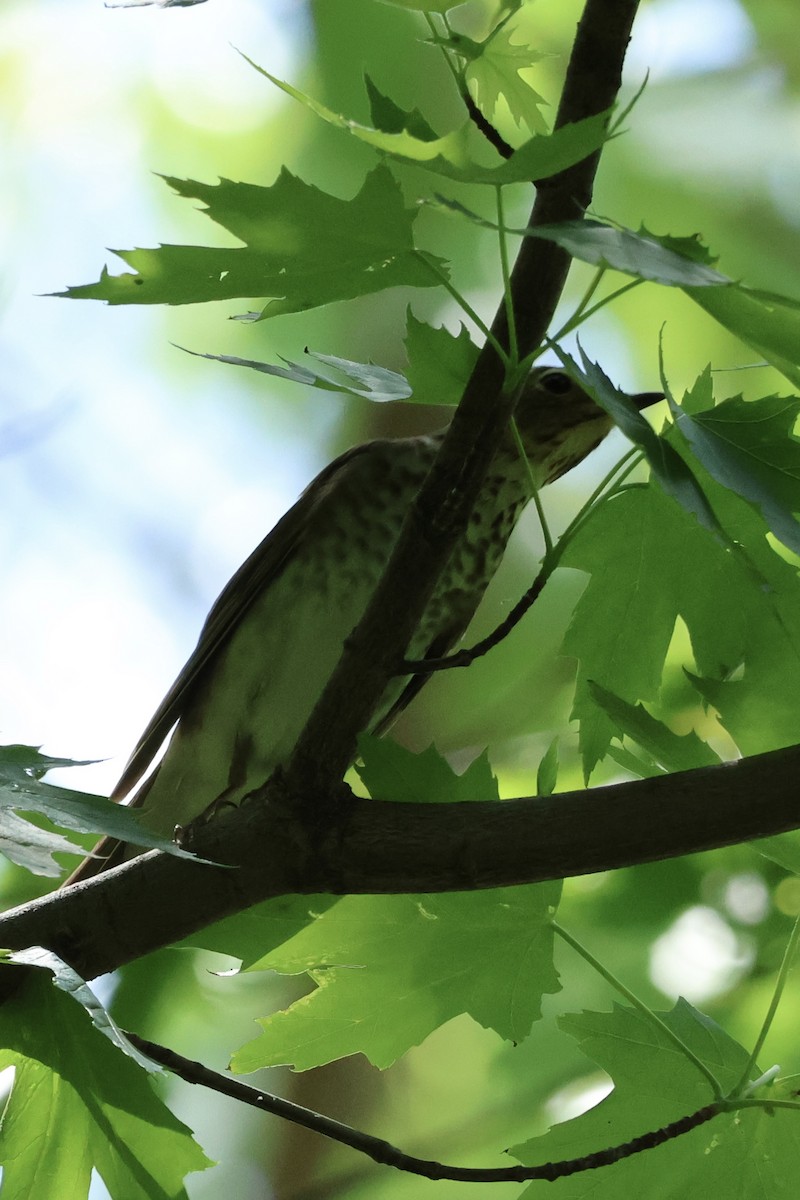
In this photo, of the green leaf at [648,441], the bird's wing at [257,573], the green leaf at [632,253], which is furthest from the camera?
the bird's wing at [257,573]

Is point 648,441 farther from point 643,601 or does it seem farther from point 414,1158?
point 414,1158

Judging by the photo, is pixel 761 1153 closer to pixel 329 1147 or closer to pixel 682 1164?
pixel 682 1164

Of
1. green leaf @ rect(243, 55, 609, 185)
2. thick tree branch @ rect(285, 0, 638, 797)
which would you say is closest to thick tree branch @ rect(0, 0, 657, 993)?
thick tree branch @ rect(285, 0, 638, 797)

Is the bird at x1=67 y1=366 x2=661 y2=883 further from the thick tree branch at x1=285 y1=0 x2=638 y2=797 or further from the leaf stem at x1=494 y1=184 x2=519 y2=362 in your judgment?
the leaf stem at x1=494 y1=184 x2=519 y2=362

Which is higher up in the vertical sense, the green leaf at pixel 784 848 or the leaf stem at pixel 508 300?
the leaf stem at pixel 508 300

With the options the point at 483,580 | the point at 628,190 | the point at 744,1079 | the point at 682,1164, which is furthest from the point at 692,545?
the point at 628,190

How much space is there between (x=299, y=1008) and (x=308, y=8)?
3.28m

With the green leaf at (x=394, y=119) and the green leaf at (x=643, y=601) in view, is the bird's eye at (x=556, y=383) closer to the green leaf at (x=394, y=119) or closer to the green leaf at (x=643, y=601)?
the green leaf at (x=643, y=601)

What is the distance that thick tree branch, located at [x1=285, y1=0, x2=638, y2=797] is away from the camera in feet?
4.16

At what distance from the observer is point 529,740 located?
11.8 ft

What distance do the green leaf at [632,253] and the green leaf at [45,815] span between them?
564 millimetres

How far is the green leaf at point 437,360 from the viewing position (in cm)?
135

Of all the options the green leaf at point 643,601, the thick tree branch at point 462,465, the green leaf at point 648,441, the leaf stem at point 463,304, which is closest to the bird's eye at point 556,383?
the green leaf at point 643,601

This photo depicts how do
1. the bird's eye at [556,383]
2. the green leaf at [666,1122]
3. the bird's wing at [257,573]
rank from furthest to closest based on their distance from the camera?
the bird's wing at [257,573]
the bird's eye at [556,383]
the green leaf at [666,1122]
